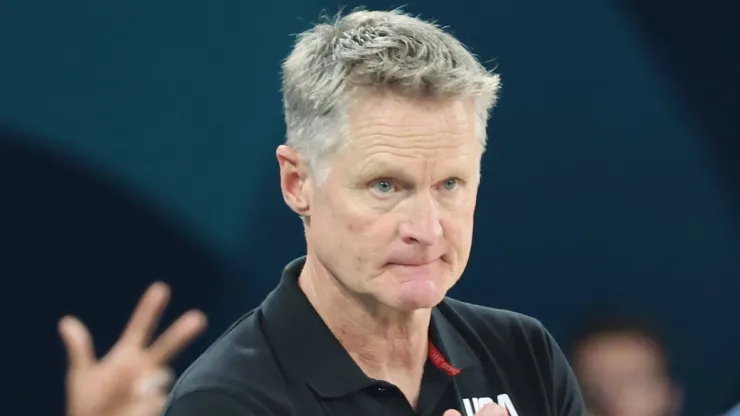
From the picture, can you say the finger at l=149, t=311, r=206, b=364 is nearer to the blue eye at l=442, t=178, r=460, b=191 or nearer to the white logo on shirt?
the white logo on shirt

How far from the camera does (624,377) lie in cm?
283

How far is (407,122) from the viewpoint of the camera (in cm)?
132

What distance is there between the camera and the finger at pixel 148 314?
7.84 feet

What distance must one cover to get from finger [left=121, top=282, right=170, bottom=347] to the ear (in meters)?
1.06

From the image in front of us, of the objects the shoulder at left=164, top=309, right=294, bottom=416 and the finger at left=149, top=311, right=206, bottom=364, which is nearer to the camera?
the shoulder at left=164, top=309, right=294, bottom=416

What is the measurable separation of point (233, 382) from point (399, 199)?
1.04 feet

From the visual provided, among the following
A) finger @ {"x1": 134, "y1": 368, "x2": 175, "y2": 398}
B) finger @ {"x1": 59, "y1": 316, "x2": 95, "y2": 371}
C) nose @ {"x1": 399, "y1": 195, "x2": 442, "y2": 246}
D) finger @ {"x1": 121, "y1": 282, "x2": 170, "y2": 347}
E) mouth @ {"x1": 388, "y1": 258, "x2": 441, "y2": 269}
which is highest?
nose @ {"x1": 399, "y1": 195, "x2": 442, "y2": 246}

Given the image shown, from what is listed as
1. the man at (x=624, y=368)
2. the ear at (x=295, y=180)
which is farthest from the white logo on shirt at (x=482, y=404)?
the man at (x=624, y=368)

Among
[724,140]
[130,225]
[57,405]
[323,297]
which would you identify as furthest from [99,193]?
[724,140]

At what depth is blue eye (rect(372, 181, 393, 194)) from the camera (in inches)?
52.5

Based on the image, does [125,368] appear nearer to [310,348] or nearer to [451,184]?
[310,348]

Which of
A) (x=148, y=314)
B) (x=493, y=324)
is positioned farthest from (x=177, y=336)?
(x=493, y=324)

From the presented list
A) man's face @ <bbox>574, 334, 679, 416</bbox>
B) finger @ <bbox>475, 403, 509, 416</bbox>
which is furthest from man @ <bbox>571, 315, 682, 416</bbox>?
finger @ <bbox>475, 403, 509, 416</bbox>

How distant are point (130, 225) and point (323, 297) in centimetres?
108
